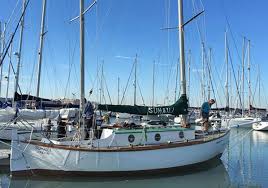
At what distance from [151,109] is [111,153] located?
10.5 ft

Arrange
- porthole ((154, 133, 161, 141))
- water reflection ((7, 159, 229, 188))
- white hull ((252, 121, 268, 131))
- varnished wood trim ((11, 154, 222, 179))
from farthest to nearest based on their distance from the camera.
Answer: white hull ((252, 121, 268, 131)) < porthole ((154, 133, 161, 141)) < varnished wood trim ((11, 154, 222, 179)) < water reflection ((7, 159, 229, 188))

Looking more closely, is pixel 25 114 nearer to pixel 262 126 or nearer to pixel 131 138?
pixel 131 138

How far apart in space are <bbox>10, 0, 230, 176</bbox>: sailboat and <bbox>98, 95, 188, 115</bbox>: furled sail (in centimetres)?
90

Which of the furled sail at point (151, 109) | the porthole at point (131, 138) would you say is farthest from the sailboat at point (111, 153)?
the furled sail at point (151, 109)

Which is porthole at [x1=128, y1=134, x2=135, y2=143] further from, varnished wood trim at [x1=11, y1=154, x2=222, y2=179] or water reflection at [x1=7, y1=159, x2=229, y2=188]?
water reflection at [x1=7, y1=159, x2=229, y2=188]

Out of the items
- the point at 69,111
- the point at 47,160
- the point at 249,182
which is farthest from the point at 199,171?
the point at 69,111

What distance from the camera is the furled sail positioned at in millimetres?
14969

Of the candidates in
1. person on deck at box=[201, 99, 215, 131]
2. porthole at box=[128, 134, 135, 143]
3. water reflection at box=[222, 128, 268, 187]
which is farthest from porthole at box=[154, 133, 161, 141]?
water reflection at box=[222, 128, 268, 187]

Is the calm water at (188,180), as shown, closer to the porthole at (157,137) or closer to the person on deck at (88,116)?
the porthole at (157,137)

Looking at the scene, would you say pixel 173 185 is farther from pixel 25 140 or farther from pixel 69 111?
pixel 69 111

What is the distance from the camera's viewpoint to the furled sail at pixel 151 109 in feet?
49.1

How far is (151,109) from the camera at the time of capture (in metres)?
15.3

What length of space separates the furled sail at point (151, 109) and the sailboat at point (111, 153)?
2.96 feet

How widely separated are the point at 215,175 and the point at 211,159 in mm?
1487
